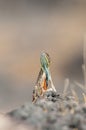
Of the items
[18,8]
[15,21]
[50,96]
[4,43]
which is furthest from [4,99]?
[50,96]

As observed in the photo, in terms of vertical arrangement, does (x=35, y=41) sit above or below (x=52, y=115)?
above

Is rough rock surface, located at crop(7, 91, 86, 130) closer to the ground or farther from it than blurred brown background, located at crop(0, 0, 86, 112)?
closer to the ground

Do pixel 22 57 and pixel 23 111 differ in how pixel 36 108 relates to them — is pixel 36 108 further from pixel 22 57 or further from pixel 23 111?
pixel 22 57

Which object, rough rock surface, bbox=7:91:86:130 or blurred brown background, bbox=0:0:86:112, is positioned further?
blurred brown background, bbox=0:0:86:112

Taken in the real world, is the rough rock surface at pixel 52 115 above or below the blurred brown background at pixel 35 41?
below

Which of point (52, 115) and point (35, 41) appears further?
point (35, 41)
